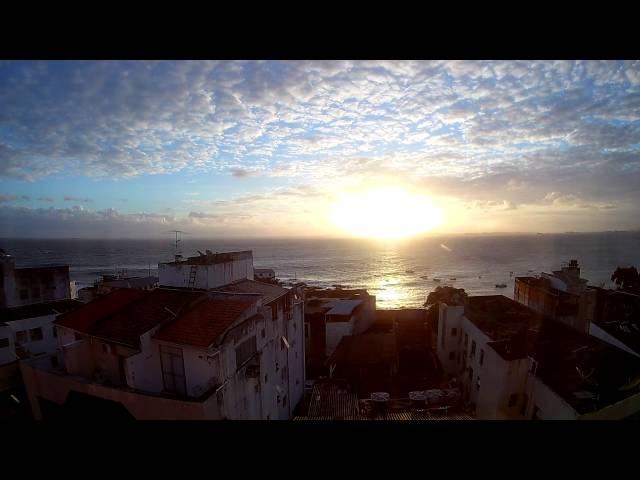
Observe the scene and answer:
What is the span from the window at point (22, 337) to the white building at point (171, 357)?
16.4 feet

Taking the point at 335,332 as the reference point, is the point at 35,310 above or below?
above

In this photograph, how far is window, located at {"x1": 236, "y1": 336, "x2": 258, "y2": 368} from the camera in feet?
23.9

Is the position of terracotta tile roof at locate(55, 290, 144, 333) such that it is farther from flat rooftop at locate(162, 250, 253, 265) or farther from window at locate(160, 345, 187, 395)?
window at locate(160, 345, 187, 395)

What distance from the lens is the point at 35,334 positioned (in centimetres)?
1259

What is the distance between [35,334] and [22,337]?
1.35 ft

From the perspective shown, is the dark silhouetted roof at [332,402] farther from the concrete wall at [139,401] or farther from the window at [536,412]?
the window at [536,412]

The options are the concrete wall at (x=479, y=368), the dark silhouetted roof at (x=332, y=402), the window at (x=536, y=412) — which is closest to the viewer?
the window at (x=536, y=412)

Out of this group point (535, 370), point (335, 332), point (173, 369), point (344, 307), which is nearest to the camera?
Answer: point (173, 369)

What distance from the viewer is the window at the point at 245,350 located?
7.27m

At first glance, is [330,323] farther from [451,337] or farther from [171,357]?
[171,357]

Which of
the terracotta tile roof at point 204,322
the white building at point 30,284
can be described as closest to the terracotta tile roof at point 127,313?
the terracotta tile roof at point 204,322

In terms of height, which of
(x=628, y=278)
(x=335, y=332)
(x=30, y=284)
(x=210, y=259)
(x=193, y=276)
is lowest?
(x=335, y=332)

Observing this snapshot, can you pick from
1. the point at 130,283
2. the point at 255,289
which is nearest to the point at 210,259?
the point at 255,289
